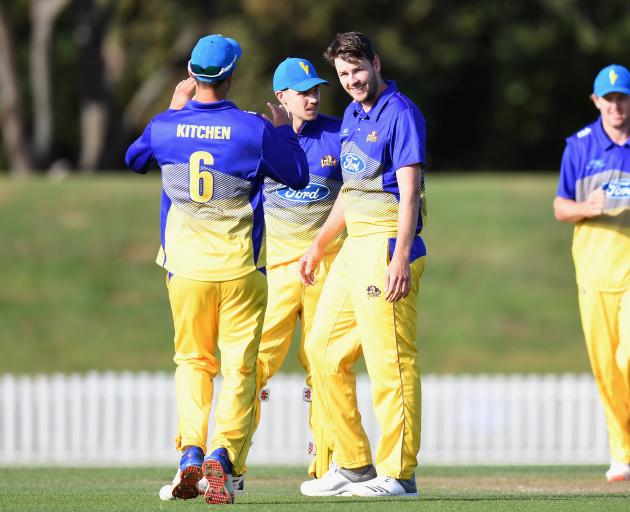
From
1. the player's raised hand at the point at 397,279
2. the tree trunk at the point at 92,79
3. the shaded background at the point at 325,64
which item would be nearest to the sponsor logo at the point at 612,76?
Result: the player's raised hand at the point at 397,279

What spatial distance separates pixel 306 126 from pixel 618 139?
1.98 m

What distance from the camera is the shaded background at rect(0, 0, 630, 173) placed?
32.3 meters

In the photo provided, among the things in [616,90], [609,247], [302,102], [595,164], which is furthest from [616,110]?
[302,102]

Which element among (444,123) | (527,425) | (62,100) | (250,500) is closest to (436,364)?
(527,425)

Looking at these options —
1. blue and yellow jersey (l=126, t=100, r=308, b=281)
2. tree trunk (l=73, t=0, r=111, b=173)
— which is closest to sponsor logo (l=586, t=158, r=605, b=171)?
blue and yellow jersey (l=126, t=100, r=308, b=281)

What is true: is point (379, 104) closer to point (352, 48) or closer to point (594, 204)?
point (352, 48)

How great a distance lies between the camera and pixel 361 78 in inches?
274

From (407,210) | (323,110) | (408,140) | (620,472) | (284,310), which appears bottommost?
(620,472)

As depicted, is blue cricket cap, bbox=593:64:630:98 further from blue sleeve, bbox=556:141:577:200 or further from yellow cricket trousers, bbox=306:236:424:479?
yellow cricket trousers, bbox=306:236:424:479

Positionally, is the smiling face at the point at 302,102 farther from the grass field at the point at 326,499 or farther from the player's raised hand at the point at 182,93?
the grass field at the point at 326,499

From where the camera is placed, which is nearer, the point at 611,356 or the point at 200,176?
the point at 200,176

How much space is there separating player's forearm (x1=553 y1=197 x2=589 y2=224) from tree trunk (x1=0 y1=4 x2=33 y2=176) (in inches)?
960

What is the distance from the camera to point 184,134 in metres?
6.58

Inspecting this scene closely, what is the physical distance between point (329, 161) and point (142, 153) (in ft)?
4.85
